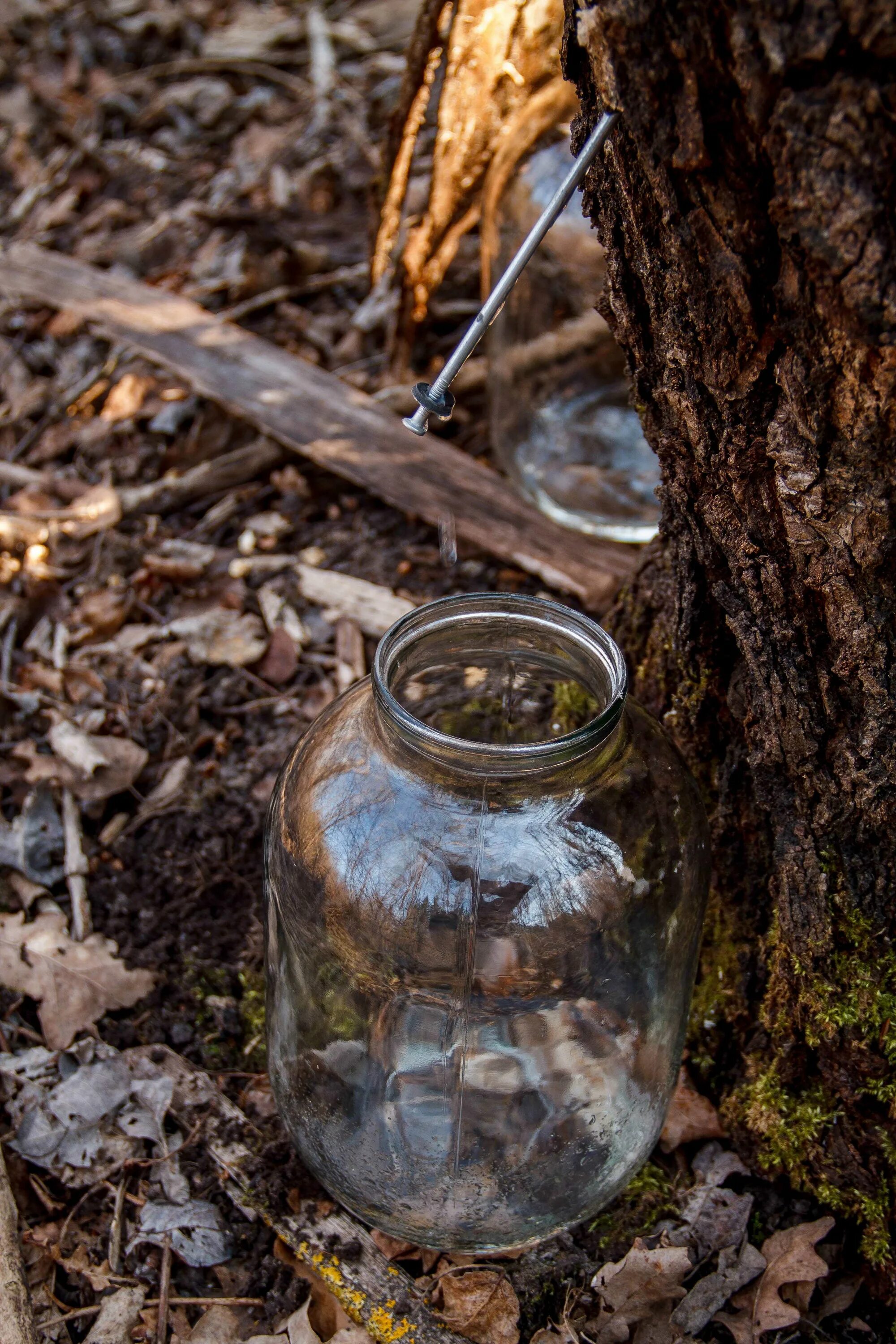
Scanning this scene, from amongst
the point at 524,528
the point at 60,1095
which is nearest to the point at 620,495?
the point at 524,528

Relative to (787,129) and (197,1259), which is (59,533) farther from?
(787,129)

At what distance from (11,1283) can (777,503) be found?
1.54 m

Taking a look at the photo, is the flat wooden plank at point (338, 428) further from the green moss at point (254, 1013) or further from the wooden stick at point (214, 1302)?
the wooden stick at point (214, 1302)

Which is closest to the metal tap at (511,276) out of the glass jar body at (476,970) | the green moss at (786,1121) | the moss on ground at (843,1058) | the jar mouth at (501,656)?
the jar mouth at (501,656)

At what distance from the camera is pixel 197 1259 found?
6.07 ft

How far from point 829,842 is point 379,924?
643 millimetres

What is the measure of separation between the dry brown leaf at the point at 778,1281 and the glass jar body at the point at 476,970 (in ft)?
0.79

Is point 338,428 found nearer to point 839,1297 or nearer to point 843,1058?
point 843,1058

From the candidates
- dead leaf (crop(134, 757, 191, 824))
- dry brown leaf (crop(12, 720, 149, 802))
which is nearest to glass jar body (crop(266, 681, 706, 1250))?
dead leaf (crop(134, 757, 191, 824))

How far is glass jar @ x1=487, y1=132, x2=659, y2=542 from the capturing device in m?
3.15

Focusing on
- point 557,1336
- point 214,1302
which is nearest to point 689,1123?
point 557,1336

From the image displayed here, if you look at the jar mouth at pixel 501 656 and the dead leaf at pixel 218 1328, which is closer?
the jar mouth at pixel 501 656

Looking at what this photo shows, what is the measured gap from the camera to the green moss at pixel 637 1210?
1.85m

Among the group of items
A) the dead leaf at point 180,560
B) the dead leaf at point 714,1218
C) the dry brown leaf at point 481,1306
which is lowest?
the dry brown leaf at point 481,1306
